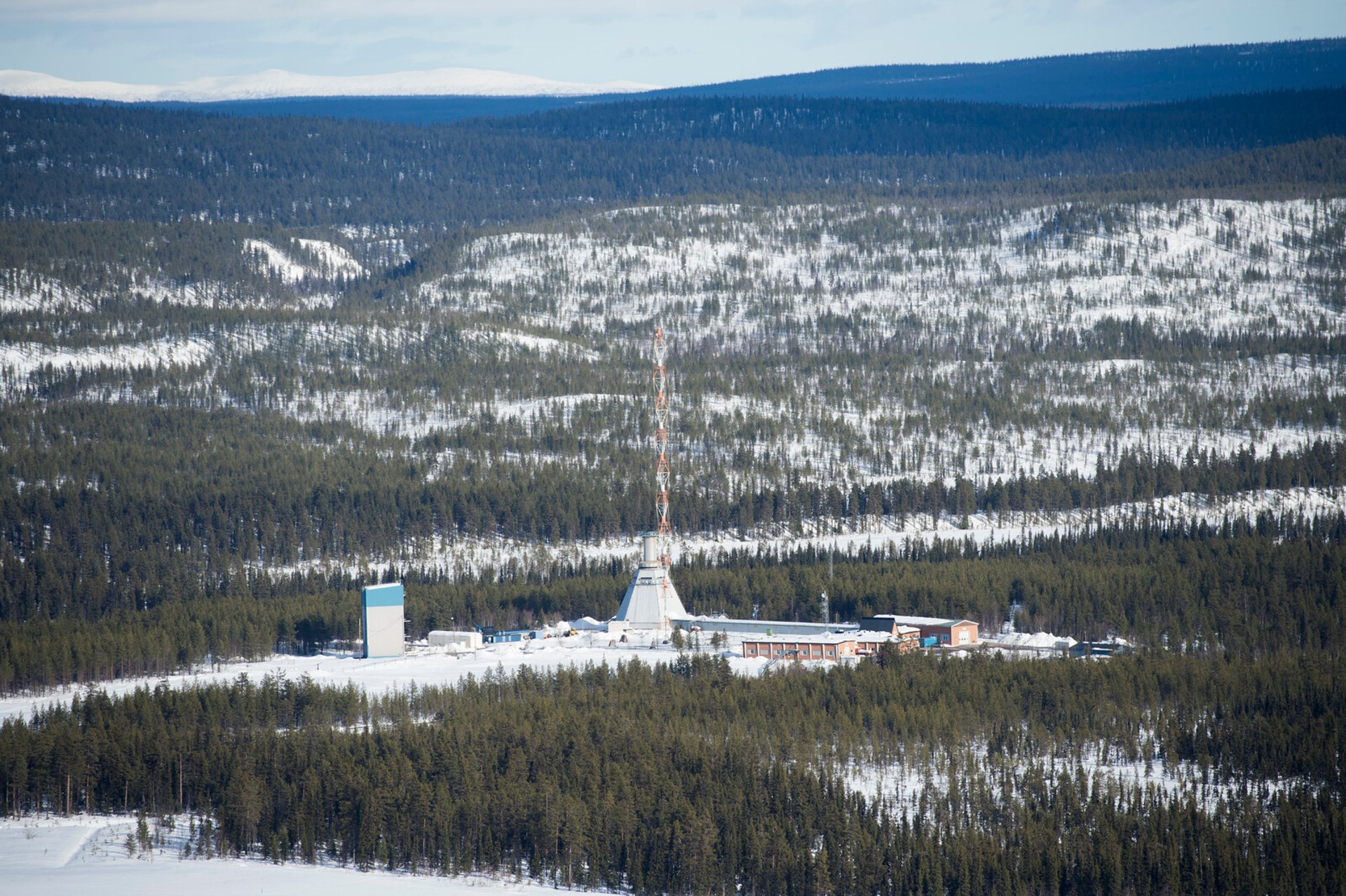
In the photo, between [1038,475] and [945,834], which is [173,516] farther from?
[945,834]

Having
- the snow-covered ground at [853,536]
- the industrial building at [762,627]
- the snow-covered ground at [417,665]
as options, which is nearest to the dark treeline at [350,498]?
the snow-covered ground at [853,536]

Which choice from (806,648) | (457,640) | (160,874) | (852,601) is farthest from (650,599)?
(160,874)

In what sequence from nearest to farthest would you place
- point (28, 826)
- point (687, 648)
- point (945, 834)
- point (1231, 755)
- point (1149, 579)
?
point (945, 834) < point (28, 826) < point (1231, 755) < point (687, 648) < point (1149, 579)

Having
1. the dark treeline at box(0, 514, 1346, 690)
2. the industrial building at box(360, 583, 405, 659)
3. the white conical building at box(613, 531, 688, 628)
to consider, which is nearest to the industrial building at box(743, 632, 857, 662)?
the white conical building at box(613, 531, 688, 628)

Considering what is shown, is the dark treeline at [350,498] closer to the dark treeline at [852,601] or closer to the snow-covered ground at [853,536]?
the snow-covered ground at [853,536]

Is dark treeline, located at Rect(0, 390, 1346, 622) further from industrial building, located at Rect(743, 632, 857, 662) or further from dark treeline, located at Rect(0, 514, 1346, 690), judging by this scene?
industrial building, located at Rect(743, 632, 857, 662)

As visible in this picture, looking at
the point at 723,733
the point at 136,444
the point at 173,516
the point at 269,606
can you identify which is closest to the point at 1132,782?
the point at 723,733

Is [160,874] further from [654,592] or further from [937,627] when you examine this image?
[937,627]
